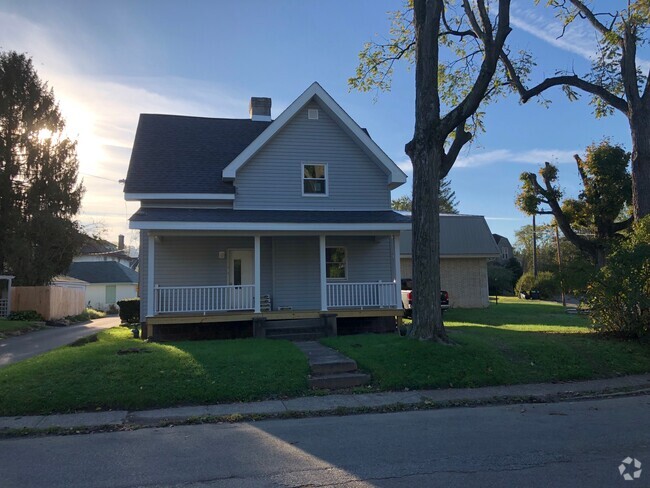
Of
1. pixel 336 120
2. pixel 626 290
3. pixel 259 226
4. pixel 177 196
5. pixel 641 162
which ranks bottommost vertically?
pixel 626 290

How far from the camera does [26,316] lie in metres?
27.2

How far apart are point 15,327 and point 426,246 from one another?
20726 millimetres

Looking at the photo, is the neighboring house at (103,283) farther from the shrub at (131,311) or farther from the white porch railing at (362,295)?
the white porch railing at (362,295)

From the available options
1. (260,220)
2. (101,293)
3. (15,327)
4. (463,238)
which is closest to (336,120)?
(260,220)

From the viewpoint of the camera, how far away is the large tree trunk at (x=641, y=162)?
44.8 ft

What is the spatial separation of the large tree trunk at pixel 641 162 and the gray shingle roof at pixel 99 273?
46.9 metres

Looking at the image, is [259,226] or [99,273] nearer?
[259,226]

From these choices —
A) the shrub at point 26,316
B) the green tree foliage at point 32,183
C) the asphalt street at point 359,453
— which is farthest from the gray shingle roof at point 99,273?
the asphalt street at point 359,453

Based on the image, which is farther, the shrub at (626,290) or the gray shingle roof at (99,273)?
the gray shingle roof at (99,273)

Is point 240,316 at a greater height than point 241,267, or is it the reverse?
point 241,267

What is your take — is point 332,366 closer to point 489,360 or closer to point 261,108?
point 489,360

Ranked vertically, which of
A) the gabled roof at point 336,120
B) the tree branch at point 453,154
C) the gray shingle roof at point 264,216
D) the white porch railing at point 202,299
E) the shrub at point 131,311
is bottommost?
the shrub at point 131,311

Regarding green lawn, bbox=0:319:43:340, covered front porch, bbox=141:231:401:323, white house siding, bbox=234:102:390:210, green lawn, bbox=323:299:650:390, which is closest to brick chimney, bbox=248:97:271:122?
white house siding, bbox=234:102:390:210

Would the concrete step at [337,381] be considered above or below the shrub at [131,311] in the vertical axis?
below
